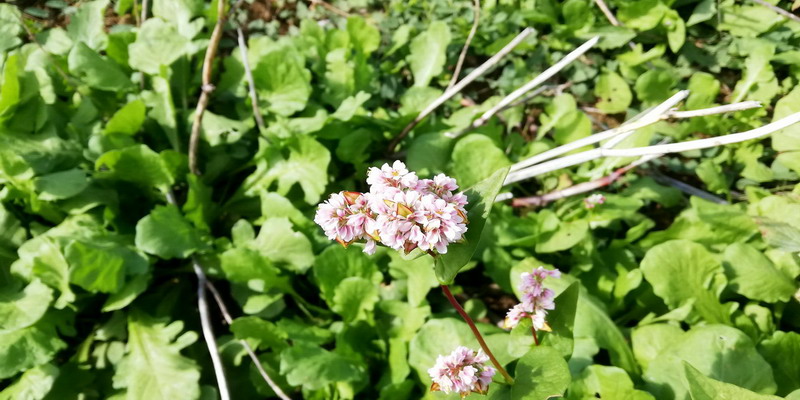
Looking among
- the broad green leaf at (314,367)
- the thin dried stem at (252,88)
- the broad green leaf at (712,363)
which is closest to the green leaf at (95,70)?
the thin dried stem at (252,88)

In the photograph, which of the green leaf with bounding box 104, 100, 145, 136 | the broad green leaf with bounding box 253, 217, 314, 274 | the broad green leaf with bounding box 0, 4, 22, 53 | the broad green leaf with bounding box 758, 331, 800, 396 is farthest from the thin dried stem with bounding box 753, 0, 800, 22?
the broad green leaf with bounding box 0, 4, 22, 53

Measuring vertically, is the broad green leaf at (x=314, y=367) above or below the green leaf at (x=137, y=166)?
below

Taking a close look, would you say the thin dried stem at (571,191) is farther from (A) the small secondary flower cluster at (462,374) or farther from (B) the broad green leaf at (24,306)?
(B) the broad green leaf at (24,306)

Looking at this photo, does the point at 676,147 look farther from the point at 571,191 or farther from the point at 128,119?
the point at 128,119

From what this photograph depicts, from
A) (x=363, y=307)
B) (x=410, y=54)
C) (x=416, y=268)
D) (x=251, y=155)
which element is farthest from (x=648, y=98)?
(x=251, y=155)

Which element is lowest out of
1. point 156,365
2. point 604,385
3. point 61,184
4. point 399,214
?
point 156,365

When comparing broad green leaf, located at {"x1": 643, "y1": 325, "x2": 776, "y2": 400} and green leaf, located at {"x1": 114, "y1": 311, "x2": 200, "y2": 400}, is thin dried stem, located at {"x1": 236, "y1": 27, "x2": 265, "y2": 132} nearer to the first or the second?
green leaf, located at {"x1": 114, "y1": 311, "x2": 200, "y2": 400}

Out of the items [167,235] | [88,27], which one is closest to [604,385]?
[167,235]
